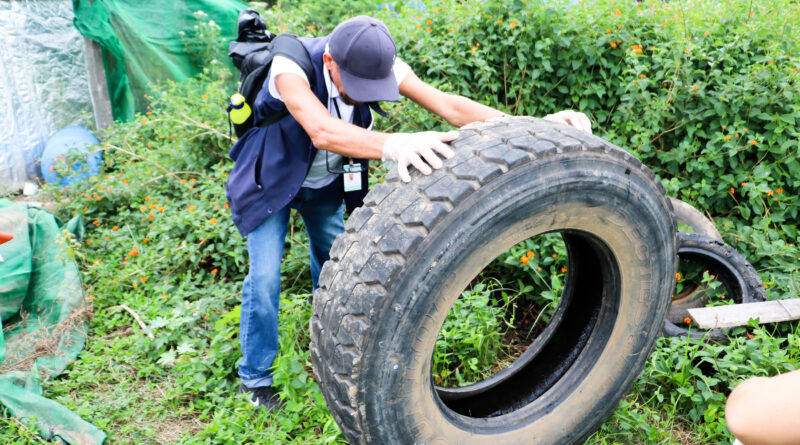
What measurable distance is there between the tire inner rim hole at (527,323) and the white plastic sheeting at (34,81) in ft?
18.3

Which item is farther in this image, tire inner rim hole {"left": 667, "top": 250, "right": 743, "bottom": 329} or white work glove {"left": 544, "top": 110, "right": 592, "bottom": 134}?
tire inner rim hole {"left": 667, "top": 250, "right": 743, "bottom": 329}

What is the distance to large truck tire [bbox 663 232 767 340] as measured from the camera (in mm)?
3188

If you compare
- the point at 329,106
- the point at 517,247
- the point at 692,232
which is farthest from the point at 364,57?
the point at 692,232

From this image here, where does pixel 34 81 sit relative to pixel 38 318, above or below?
above

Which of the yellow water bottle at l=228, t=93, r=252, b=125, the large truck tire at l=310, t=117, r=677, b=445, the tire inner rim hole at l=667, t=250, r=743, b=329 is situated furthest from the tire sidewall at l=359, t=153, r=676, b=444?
the yellow water bottle at l=228, t=93, r=252, b=125

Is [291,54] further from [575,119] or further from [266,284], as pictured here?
[575,119]

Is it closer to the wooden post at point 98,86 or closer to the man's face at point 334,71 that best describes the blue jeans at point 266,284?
the man's face at point 334,71

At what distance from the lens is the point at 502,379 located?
2516 millimetres

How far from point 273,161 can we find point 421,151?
100 cm

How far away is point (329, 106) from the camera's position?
2621mm

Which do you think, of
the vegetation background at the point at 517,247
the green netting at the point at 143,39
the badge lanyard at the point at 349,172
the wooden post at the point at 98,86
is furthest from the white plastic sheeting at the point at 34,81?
the badge lanyard at the point at 349,172

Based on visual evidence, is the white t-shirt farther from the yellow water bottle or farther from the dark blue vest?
the yellow water bottle

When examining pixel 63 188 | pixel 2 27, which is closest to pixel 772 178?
pixel 63 188

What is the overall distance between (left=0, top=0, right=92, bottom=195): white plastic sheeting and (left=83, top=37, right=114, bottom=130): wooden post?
0.21 meters
